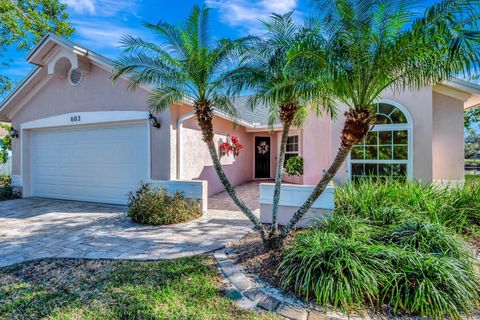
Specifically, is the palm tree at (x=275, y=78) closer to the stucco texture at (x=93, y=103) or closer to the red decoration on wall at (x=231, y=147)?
the stucco texture at (x=93, y=103)

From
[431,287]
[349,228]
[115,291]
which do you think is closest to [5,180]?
[115,291]

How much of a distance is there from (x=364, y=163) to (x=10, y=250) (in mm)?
10016

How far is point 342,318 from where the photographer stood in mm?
2979

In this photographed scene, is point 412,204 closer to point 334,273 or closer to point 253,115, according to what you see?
point 334,273

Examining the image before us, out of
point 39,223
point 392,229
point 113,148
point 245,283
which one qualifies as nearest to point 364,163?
point 392,229

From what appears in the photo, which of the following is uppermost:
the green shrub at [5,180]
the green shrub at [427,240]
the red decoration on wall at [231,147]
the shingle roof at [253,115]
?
the shingle roof at [253,115]

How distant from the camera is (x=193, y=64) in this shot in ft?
16.3

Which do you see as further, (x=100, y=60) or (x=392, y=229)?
(x=100, y=60)

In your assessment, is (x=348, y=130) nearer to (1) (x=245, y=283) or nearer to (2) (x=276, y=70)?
(2) (x=276, y=70)

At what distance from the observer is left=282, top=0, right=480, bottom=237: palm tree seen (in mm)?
3623

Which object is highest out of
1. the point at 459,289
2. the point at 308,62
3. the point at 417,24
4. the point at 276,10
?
the point at 276,10

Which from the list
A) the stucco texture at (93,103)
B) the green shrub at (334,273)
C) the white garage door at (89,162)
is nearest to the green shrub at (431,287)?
the green shrub at (334,273)

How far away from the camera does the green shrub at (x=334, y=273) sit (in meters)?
3.21

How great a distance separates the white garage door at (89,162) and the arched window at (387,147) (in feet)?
25.0
